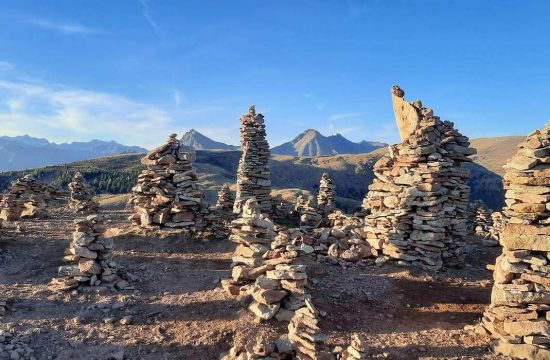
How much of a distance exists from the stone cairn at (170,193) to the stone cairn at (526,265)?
16.2 m

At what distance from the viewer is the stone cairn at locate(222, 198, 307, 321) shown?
12328 mm

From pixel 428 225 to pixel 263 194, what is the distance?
1704 centimetres

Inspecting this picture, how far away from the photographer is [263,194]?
33.3 m

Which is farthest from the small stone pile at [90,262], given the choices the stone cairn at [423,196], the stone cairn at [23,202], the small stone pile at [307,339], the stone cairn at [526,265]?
the stone cairn at [23,202]

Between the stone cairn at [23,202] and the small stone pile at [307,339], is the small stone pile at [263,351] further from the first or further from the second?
the stone cairn at [23,202]

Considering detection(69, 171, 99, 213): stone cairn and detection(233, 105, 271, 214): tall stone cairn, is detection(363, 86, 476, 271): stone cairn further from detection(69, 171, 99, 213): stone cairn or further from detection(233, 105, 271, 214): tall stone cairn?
detection(69, 171, 99, 213): stone cairn

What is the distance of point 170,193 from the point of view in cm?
2367

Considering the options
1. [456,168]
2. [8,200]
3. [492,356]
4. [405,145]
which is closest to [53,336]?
[492,356]

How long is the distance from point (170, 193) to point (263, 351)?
1543cm

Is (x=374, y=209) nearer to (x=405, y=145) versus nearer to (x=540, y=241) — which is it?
(x=405, y=145)

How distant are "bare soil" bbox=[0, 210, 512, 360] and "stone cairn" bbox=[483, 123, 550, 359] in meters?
0.89

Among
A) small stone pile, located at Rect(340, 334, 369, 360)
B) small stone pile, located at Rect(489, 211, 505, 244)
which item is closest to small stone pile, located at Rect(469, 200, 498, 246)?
small stone pile, located at Rect(489, 211, 505, 244)

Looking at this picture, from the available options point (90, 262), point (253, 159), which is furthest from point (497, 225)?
point (90, 262)

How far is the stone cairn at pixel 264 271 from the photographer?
12.3 m
